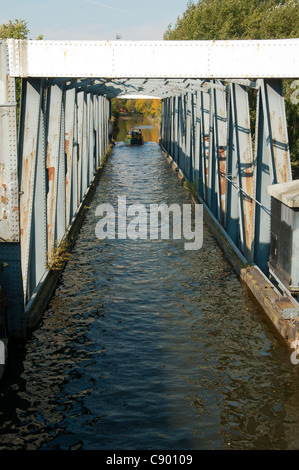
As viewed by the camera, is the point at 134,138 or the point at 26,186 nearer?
the point at 26,186

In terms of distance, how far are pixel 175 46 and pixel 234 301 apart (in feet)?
17.9

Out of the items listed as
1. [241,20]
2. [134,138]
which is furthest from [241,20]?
[134,138]

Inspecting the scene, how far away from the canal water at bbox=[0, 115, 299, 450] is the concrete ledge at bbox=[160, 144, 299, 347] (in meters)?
0.22

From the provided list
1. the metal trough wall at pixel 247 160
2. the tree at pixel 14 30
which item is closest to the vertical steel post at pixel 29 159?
the metal trough wall at pixel 247 160

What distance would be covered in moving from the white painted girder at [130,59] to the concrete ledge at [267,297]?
419cm

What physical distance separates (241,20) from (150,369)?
58.3 metres

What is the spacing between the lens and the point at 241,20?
61.0 meters

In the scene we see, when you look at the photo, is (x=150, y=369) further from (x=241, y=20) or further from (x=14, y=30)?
(x=241, y=20)

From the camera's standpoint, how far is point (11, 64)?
964 centimetres

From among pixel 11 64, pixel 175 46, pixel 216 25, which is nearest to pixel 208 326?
pixel 175 46

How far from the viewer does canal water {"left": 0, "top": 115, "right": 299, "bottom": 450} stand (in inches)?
292

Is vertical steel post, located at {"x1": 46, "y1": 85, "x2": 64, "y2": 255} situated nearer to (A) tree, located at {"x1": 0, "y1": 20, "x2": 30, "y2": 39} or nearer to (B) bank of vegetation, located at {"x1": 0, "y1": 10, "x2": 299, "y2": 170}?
(A) tree, located at {"x1": 0, "y1": 20, "x2": 30, "y2": 39}

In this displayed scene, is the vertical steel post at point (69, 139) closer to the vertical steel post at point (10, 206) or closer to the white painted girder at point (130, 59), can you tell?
the white painted girder at point (130, 59)

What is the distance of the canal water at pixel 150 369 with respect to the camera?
24.3ft
